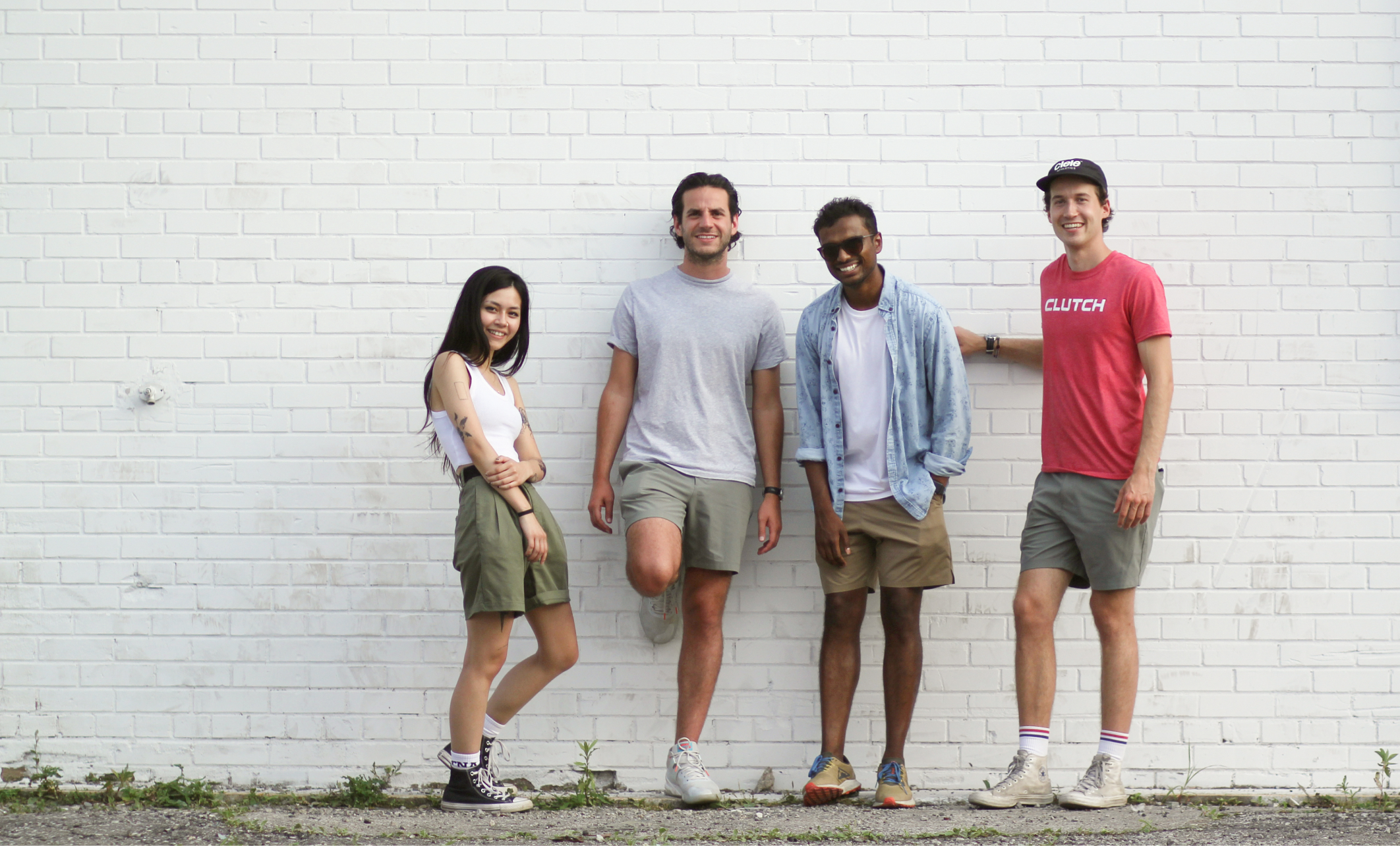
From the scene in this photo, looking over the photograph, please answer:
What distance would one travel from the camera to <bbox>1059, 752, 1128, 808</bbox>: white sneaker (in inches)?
144

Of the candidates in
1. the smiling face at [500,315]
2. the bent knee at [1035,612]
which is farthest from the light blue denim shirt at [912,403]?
the smiling face at [500,315]

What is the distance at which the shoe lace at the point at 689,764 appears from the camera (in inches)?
148

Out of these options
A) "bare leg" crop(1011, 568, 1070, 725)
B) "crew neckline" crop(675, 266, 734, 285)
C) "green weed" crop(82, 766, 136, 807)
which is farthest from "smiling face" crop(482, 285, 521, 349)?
"green weed" crop(82, 766, 136, 807)

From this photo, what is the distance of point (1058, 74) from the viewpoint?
4137 millimetres

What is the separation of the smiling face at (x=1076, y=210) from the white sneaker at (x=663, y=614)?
1.89 m

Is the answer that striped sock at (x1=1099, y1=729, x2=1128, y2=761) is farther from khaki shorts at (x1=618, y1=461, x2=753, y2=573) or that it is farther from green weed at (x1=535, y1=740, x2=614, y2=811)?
green weed at (x1=535, y1=740, x2=614, y2=811)

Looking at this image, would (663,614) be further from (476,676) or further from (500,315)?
(500,315)

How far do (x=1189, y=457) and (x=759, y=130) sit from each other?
6.96 ft

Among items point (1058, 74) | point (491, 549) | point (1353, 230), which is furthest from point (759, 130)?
point (1353, 230)

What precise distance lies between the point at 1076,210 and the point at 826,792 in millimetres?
2256

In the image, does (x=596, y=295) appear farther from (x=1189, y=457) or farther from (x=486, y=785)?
(x=1189, y=457)

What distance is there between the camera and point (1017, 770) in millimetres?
3662

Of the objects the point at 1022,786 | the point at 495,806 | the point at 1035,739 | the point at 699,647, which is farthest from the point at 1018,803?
the point at 495,806

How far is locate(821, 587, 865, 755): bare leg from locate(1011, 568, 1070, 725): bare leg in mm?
570
